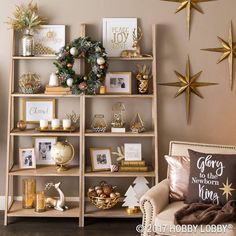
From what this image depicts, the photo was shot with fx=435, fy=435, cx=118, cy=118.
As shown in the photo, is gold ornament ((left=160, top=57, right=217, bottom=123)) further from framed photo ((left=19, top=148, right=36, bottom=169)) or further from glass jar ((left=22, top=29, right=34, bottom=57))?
framed photo ((left=19, top=148, right=36, bottom=169))

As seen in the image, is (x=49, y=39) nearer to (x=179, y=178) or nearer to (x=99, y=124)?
(x=99, y=124)

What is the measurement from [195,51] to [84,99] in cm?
117

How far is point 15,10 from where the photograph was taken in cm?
416

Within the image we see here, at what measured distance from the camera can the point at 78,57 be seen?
3.89m

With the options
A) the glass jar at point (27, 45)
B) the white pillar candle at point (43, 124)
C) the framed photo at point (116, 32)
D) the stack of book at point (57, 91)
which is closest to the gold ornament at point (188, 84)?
the framed photo at point (116, 32)

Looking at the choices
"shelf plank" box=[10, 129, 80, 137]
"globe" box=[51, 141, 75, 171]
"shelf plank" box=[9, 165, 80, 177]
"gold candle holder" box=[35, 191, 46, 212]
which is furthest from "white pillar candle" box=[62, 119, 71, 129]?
"gold candle holder" box=[35, 191, 46, 212]

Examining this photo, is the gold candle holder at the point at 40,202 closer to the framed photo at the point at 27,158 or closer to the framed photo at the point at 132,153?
the framed photo at the point at 27,158

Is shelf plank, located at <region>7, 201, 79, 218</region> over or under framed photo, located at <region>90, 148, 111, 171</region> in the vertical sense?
under

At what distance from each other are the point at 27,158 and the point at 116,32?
4.82ft

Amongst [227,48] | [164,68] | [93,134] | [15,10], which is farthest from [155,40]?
[15,10]

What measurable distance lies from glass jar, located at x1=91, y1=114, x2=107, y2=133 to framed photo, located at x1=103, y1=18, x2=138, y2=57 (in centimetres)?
61

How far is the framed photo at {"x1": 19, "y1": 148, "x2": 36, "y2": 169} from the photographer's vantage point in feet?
13.5

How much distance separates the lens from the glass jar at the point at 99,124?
13.3 feet
